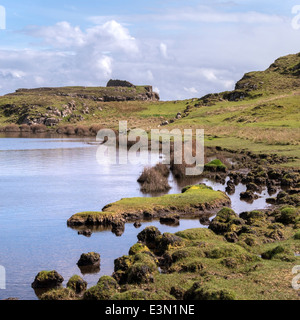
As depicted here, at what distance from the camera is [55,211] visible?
126 ft

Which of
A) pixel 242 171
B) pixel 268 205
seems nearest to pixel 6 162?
pixel 242 171

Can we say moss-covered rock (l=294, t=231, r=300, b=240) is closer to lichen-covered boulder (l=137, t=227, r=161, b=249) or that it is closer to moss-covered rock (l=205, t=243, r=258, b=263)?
moss-covered rock (l=205, t=243, r=258, b=263)

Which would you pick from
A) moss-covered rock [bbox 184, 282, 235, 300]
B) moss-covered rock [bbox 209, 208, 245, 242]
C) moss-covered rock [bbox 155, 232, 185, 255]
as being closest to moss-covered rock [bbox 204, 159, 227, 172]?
moss-covered rock [bbox 209, 208, 245, 242]

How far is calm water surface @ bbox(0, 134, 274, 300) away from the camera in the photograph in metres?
25.0

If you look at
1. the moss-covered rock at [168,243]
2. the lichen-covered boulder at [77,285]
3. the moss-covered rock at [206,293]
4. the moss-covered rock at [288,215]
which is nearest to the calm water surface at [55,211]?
the lichen-covered boulder at [77,285]

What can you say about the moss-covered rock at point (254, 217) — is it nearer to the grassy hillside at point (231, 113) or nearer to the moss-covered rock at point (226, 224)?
the moss-covered rock at point (226, 224)

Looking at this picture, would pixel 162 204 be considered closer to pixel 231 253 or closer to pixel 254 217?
pixel 254 217

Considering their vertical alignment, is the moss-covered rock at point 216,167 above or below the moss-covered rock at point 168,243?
above

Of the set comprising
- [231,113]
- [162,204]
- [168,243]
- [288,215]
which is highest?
[231,113]

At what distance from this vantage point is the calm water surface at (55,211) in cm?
2502

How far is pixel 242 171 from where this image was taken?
5978 cm

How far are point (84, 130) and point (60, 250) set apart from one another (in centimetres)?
12102

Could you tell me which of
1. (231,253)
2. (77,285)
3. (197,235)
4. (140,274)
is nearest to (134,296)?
(140,274)
